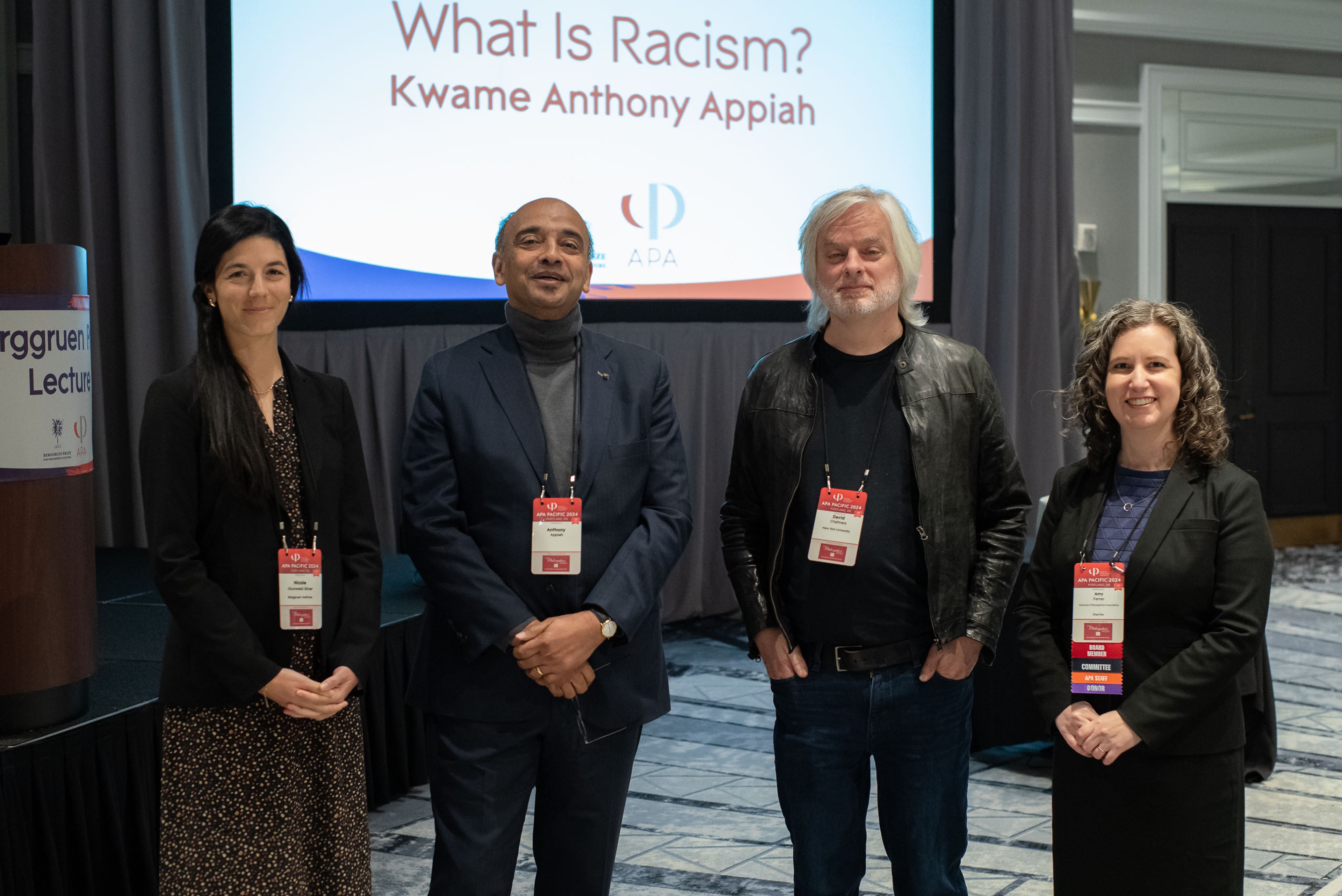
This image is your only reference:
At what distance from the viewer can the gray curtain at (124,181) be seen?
4.03 meters

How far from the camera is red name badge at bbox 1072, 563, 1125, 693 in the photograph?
67.3 inches

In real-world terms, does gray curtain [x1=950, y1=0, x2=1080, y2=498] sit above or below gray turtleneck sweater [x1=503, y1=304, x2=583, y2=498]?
above

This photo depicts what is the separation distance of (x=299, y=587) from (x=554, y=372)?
0.52 metres

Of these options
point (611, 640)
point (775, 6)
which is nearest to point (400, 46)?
point (775, 6)

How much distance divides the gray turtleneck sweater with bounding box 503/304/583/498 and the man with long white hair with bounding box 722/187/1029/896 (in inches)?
11.3

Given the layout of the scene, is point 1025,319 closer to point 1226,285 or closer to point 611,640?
point 1226,285

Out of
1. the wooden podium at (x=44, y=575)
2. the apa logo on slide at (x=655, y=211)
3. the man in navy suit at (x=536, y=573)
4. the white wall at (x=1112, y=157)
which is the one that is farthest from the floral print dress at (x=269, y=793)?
the white wall at (x=1112, y=157)

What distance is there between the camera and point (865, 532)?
71.4 inches

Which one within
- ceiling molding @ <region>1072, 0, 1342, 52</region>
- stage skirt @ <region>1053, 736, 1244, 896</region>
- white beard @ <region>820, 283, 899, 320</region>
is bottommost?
stage skirt @ <region>1053, 736, 1244, 896</region>

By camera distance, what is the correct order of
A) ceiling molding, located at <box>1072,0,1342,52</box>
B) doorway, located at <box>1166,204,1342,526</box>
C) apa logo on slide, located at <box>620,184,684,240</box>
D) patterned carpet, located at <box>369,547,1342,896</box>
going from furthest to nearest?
1. doorway, located at <box>1166,204,1342,526</box>
2. ceiling molding, located at <box>1072,0,1342,52</box>
3. apa logo on slide, located at <box>620,184,684,240</box>
4. patterned carpet, located at <box>369,547,1342,896</box>

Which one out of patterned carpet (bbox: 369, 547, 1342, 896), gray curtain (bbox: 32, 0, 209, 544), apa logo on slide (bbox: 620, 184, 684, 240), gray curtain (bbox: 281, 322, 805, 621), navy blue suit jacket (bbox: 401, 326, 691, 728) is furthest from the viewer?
apa logo on slide (bbox: 620, 184, 684, 240)

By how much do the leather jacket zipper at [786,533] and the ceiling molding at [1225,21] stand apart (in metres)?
5.25

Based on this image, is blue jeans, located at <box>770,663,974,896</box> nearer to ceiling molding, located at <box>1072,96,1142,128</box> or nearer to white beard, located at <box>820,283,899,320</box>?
white beard, located at <box>820,283,899,320</box>

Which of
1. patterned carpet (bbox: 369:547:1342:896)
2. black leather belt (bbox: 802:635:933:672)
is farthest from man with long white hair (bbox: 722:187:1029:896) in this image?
patterned carpet (bbox: 369:547:1342:896)
